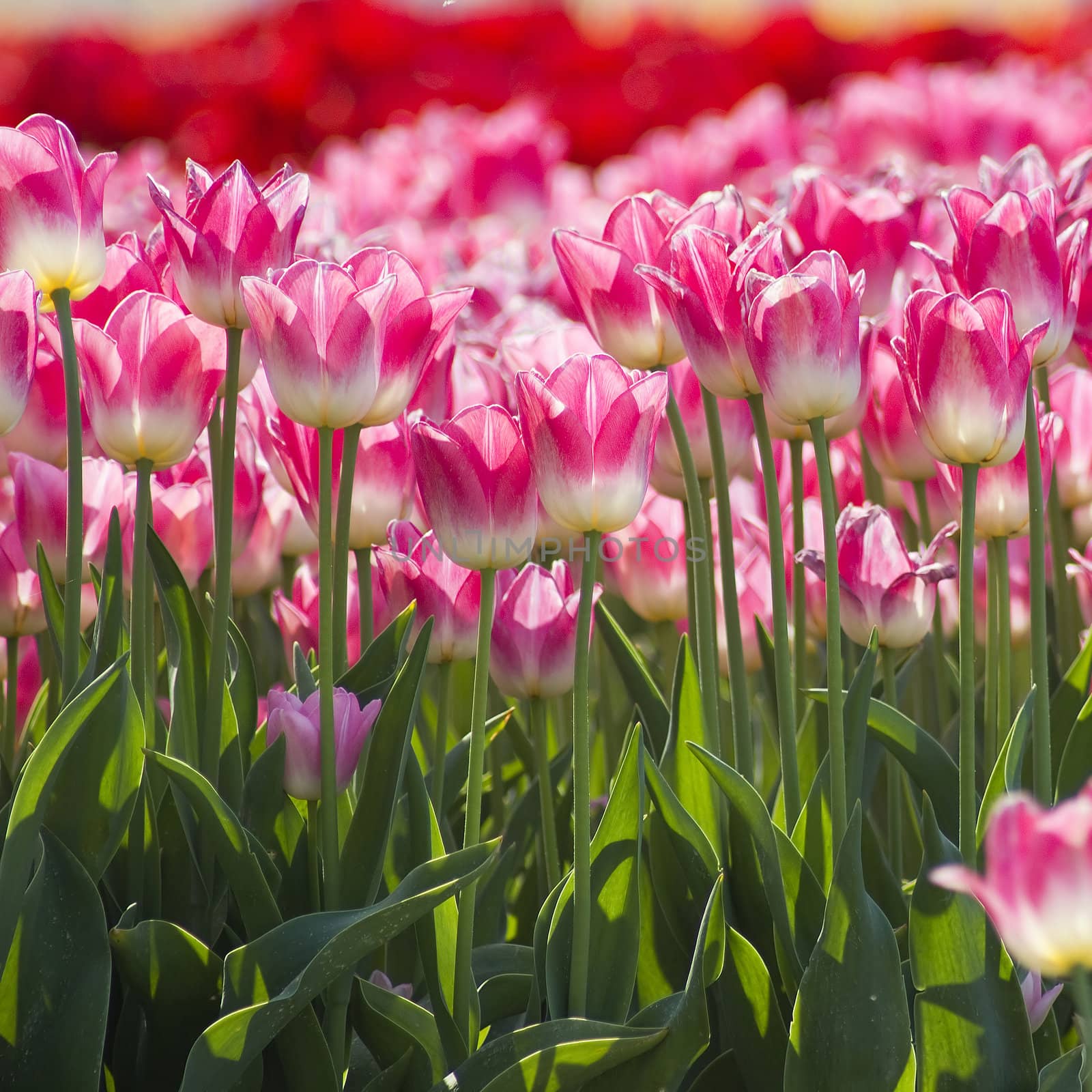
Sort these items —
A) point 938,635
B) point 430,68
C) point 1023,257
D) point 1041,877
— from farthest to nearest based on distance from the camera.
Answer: point 430,68
point 938,635
point 1023,257
point 1041,877

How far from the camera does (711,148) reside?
2539 millimetres

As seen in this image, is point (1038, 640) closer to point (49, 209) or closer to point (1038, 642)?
point (1038, 642)

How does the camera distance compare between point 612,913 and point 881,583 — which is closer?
point 612,913

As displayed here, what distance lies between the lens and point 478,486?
0.77 meters

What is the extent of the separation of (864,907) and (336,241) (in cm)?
105

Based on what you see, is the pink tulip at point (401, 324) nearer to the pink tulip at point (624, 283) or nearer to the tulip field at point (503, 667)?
the tulip field at point (503, 667)

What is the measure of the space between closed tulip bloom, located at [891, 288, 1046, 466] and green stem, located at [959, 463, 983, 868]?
23mm

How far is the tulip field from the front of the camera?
77cm

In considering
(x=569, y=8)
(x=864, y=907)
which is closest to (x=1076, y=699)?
(x=864, y=907)

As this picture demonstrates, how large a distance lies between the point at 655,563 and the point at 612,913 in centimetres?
43

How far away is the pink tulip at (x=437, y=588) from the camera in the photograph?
3.09 feet

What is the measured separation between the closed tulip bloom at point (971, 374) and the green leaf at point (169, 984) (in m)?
0.52

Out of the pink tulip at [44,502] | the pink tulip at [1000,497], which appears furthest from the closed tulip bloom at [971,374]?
the pink tulip at [44,502]

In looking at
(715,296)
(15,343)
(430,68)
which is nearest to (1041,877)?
(715,296)
